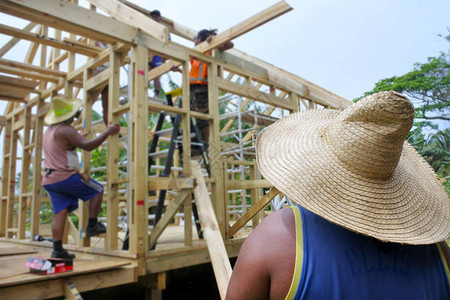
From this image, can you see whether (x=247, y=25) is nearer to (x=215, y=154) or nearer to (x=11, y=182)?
(x=215, y=154)

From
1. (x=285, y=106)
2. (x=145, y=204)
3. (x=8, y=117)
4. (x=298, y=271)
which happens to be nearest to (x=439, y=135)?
(x=298, y=271)

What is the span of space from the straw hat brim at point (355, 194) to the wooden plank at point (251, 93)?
3765mm

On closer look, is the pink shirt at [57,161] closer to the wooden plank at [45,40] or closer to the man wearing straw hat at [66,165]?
the man wearing straw hat at [66,165]

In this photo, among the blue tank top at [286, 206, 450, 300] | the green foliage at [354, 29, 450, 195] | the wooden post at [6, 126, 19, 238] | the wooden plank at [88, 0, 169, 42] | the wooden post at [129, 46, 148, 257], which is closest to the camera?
the blue tank top at [286, 206, 450, 300]

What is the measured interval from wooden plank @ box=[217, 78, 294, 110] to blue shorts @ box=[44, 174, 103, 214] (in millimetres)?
2166

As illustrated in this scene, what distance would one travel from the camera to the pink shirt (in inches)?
138

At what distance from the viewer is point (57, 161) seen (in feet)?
11.5

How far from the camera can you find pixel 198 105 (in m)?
4.71

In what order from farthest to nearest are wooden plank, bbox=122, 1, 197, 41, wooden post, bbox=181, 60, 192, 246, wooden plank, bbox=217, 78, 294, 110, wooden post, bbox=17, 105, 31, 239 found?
wooden plank, bbox=122, 1, 197, 41 → wooden post, bbox=17, 105, 31, 239 → wooden plank, bbox=217, 78, 294, 110 → wooden post, bbox=181, 60, 192, 246

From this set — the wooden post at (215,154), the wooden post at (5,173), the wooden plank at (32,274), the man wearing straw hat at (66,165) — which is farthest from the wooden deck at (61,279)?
the wooden post at (5,173)

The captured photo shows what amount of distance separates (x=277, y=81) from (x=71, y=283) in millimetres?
4117

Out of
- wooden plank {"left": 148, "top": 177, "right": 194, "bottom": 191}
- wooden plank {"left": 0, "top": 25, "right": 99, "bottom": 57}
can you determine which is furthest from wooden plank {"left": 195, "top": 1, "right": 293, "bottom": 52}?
wooden plank {"left": 148, "top": 177, "right": 194, "bottom": 191}

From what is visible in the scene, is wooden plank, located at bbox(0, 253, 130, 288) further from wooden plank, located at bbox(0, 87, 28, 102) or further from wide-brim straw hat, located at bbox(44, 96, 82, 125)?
wooden plank, located at bbox(0, 87, 28, 102)

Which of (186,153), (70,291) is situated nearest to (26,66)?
(186,153)
